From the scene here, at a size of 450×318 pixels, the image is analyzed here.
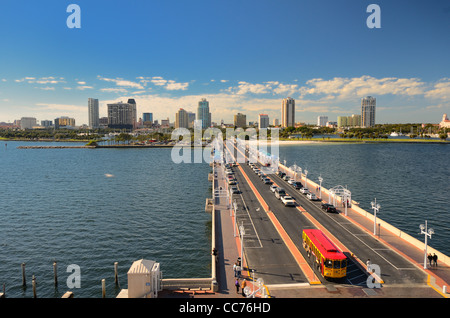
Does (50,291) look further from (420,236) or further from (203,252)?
(420,236)

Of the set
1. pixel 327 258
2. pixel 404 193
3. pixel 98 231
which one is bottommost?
pixel 98 231

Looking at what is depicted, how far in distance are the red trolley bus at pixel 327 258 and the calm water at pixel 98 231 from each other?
10380mm

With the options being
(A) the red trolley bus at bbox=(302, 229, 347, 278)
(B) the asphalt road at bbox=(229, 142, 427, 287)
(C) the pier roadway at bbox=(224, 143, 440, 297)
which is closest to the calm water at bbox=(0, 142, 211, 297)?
(B) the asphalt road at bbox=(229, 142, 427, 287)

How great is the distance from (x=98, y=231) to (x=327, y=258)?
1215 inches

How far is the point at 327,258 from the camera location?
71.0 ft

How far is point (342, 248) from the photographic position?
27359mm

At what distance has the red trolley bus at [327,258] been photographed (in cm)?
2134

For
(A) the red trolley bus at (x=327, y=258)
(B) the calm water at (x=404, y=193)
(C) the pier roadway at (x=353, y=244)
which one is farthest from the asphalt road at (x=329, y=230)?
(B) the calm water at (x=404, y=193)

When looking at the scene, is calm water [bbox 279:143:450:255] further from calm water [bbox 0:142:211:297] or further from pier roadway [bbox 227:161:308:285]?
calm water [bbox 0:142:211:297]

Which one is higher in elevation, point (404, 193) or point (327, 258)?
point (327, 258)

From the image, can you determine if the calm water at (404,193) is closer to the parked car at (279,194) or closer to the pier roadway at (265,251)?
the parked car at (279,194)

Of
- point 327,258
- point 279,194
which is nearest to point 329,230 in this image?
point 327,258

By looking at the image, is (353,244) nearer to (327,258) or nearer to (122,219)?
(327,258)
